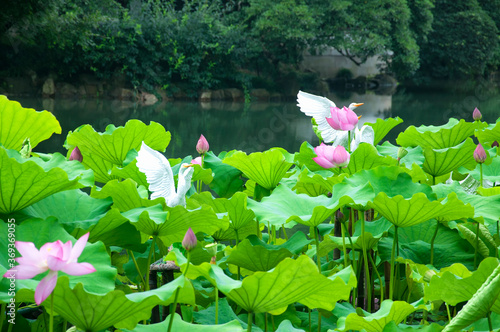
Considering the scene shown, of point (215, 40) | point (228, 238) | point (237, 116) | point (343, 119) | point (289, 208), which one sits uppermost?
point (343, 119)

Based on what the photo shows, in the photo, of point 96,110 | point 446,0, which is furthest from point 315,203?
point 446,0

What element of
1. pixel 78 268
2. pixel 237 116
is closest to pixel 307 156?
pixel 78 268

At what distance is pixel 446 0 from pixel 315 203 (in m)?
15.1

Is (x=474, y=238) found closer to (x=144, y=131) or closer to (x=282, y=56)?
(x=144, y=131)

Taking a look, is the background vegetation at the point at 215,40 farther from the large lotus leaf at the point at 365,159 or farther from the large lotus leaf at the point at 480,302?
the large lotus leaf at the point at 480,302

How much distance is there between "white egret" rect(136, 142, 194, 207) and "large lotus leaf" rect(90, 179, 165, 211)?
2 cm

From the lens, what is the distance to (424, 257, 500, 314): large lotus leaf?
626mm

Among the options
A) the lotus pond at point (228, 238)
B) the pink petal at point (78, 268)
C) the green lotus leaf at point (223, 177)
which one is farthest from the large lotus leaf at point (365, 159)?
the pink petal at point (78, 268)

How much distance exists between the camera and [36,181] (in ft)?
2.23

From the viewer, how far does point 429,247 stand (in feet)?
3.09

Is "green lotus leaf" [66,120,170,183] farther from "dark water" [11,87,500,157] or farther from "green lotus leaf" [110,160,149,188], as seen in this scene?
"dark water" [11,87,500,157]

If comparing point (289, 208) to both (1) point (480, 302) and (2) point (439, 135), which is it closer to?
(1) point (480, 302)

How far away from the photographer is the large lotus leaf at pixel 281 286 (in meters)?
0.57

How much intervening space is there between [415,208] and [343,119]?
0.27m
